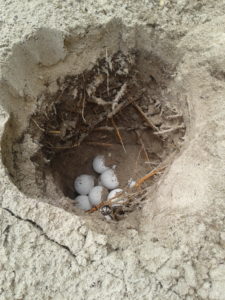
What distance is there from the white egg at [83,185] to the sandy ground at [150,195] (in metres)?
0.45

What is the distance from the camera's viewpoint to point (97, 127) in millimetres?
2191

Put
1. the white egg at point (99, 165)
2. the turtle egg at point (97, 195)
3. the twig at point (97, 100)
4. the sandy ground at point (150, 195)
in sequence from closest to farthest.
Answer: the sandy ground at point (150, 195) → the twig at point (97, 100) → the turtle egg at point (97, 195) → the white egg at point (99, 165)

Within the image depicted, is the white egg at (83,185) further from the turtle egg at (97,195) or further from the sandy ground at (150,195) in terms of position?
the sandy ground at (150,195)

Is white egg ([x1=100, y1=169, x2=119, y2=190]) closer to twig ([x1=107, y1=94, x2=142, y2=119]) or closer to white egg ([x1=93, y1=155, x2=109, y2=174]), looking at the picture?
white egg ([x1=93, y1=155, x2=109, y2=174])

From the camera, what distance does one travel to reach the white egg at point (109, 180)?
2.21m

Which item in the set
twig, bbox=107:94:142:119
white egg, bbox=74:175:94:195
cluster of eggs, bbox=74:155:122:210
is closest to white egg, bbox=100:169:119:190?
cluster of eggs, bbox=74:155:122:210

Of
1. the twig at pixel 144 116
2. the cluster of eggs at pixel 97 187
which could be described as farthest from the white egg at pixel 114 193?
the twig at pixel 144 116

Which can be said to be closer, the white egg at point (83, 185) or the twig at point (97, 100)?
the twig at point (97, 100)

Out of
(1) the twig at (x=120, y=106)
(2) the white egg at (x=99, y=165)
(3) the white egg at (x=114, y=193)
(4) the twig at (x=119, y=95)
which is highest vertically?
(4) the twig at (x=119, y=95)

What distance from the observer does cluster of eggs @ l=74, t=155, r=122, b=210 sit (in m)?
2.14

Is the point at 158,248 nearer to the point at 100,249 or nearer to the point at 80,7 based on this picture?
the point at 100,249

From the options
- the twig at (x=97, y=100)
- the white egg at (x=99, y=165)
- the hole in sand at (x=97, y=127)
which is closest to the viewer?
the hole in sand at (x=97, y=127)

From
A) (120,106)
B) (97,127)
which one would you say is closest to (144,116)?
(120,106)

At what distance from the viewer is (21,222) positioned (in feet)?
4.53
